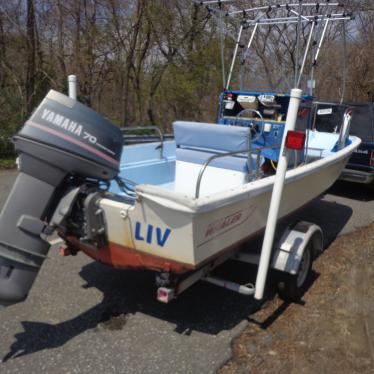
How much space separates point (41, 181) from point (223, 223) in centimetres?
116

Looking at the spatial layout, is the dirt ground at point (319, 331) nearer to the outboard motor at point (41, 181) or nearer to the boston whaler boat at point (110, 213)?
the boston whaler boat at point (110, 213)

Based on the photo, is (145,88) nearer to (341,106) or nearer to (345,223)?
(341,106)

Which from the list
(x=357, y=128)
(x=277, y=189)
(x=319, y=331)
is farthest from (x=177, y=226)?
(x=357, y=128)

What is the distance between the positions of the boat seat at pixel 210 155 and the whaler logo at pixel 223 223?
37.0 inches

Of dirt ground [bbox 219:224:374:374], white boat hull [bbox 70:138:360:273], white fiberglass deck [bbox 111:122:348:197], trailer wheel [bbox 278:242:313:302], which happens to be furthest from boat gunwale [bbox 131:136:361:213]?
dirt ground [bbox 219:224:374:374]

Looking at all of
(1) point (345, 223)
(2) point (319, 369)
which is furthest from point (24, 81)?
(2) point (319, 369)

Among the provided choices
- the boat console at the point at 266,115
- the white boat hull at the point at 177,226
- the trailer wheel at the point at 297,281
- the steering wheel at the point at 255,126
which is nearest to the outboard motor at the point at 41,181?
the white boat hull at the point at 177,226

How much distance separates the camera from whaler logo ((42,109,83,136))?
8.54ft

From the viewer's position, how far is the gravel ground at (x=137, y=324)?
2680mm

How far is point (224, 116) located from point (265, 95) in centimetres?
65

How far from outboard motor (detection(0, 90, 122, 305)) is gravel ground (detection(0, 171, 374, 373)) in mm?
503

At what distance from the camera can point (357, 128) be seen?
6.87 meters

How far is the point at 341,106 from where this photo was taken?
23.4 feet

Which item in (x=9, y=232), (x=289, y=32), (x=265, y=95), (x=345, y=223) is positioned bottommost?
(x=345, y=223)
